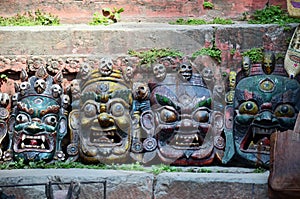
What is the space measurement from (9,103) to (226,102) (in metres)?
2.19

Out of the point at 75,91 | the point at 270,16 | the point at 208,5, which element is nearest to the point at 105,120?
the point at 75,91

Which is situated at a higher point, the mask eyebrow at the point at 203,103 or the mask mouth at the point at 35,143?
the mask eyebrow at the point at 203,103

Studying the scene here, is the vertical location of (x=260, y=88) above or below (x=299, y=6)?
→ below

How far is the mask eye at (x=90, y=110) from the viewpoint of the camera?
611 cm

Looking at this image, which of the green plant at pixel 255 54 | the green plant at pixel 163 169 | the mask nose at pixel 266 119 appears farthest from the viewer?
the green plant at pixel 255 54

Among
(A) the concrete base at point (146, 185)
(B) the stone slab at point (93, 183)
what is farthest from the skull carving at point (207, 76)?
(B) the stone slab at point (93, 183)

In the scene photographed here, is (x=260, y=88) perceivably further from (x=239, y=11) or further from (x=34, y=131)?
(x=34, y=131)

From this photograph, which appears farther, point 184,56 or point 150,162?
point 184,56

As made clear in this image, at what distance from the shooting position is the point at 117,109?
6109mm

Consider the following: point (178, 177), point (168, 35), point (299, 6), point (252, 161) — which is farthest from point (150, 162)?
point (299, 6)

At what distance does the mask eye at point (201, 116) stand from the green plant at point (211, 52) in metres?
0.69

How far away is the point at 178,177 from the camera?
5.58 meters

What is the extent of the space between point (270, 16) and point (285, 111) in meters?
1.39

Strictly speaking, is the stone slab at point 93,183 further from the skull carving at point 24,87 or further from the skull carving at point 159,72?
the skull carving at point 159,72
